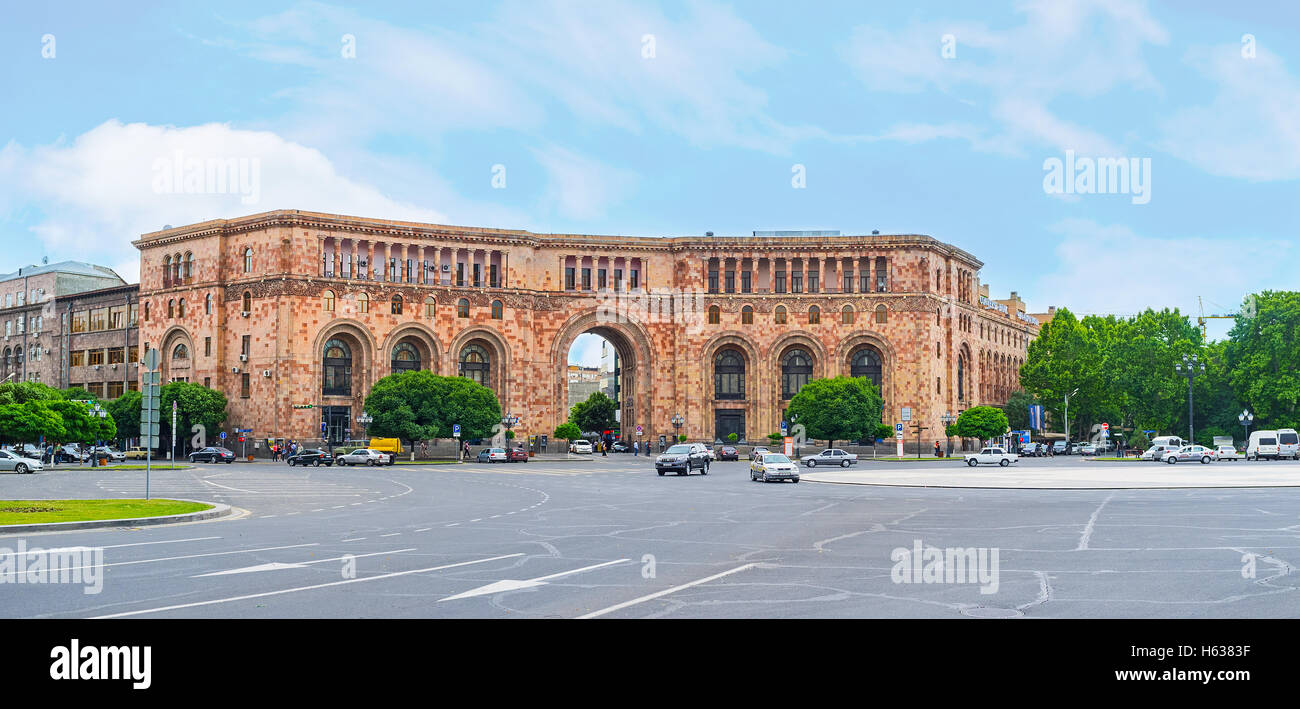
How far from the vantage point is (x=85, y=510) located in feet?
73.2

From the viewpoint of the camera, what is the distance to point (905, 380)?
9369 cm

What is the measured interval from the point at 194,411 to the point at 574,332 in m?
Result: 31.6

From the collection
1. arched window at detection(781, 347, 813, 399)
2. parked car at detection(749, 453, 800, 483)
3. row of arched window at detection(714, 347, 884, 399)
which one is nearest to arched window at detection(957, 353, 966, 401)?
row of arched window at detection(714, 347, 884, 399)

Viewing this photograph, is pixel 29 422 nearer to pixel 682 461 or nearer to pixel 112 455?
pixel 112 455

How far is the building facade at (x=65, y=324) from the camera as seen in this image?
9888 cm

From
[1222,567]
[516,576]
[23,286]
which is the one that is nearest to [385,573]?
[516,576]

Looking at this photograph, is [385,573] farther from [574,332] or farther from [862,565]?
[574,332]

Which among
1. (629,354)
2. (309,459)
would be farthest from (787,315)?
(309,459)

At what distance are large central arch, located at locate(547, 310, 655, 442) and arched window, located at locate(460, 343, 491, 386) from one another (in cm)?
570

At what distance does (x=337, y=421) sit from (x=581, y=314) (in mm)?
22802

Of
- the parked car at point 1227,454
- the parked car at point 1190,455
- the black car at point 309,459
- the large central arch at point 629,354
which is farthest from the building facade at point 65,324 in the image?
the parked car at point 1227,454

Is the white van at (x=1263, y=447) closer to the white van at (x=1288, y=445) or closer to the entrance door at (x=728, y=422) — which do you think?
the white van at (x=1288, y=445)

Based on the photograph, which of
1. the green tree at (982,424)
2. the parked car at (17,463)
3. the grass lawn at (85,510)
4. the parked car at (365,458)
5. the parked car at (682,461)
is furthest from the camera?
the green tree at (982,424)

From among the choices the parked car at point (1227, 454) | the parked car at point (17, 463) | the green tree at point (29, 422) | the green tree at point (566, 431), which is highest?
the green tree at point (29, 422)
